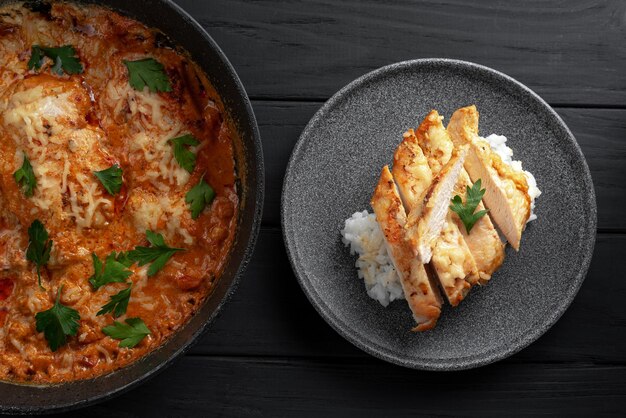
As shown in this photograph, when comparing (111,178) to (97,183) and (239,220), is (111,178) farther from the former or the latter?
(239,220)

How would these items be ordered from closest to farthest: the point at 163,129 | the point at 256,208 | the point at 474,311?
the point at 256,208, the point at 163,129, the point at 474,311

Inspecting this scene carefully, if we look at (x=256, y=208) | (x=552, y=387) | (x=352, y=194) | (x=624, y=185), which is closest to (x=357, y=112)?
(x=352, y=194)

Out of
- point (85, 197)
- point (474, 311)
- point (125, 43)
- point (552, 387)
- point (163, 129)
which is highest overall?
point (125, 43)

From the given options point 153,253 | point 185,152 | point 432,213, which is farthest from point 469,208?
point 153,253

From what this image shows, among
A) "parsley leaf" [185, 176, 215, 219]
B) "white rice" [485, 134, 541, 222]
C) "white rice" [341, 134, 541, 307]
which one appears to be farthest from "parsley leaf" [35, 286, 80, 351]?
"white rice" [485, 134, 541, 222]

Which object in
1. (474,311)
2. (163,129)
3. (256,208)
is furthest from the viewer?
(474,311)

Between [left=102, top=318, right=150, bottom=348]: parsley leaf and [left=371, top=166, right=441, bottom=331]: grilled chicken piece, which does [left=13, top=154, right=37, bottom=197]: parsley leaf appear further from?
[left=371, top=166, right=441, bottom=331]: grilled chicken piece

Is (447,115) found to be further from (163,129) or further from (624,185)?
(163,129)
